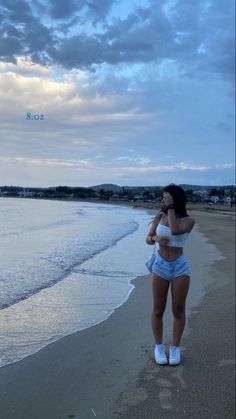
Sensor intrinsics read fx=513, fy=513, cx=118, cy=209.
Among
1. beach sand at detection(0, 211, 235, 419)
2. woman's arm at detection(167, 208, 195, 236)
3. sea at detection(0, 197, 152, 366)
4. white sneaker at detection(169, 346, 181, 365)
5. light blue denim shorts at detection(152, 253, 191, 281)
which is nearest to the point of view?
beach sand at detection(0, 211, 235, 419)

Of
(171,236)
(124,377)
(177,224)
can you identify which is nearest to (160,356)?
(124,377)

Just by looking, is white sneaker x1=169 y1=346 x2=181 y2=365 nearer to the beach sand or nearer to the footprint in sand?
the beach sand

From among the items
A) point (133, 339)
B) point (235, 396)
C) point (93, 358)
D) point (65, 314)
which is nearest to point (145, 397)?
point (235, 396)

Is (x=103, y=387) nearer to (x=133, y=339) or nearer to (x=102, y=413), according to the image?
(x=102, y=413)

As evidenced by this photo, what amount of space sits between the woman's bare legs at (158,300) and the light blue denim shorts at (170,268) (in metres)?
0.06

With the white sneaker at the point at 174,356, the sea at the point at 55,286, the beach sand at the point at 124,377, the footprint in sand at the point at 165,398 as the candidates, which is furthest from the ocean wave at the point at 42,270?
the footprint in sand at the point at 165,398

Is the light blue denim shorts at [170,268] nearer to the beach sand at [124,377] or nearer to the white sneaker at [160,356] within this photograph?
the white sneaker at [160,356]

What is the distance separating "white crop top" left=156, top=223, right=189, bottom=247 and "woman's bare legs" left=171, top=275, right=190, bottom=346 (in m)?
0.34

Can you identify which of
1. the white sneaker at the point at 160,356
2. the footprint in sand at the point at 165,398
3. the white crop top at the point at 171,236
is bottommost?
the footprint in sand at the point at 165,398

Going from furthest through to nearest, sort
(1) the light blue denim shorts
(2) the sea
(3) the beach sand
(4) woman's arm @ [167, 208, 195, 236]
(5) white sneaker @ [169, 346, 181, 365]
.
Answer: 1. (2) the sea
2. (5) white sneaker @ [169, 346, 181, 365]
3. (1) the light blue denim shorts
4. (4) woman's arm @ [167, 208, 195, 236]
5. (3) the beach sand

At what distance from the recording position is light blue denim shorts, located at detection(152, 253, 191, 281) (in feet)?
16.4

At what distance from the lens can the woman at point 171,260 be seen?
4809 millimetres

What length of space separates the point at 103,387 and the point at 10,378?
922 millimetres

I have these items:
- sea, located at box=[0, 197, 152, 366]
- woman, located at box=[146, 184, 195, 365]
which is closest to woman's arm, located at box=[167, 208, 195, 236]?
woman, located at box=[146, 184, 195, 365]
